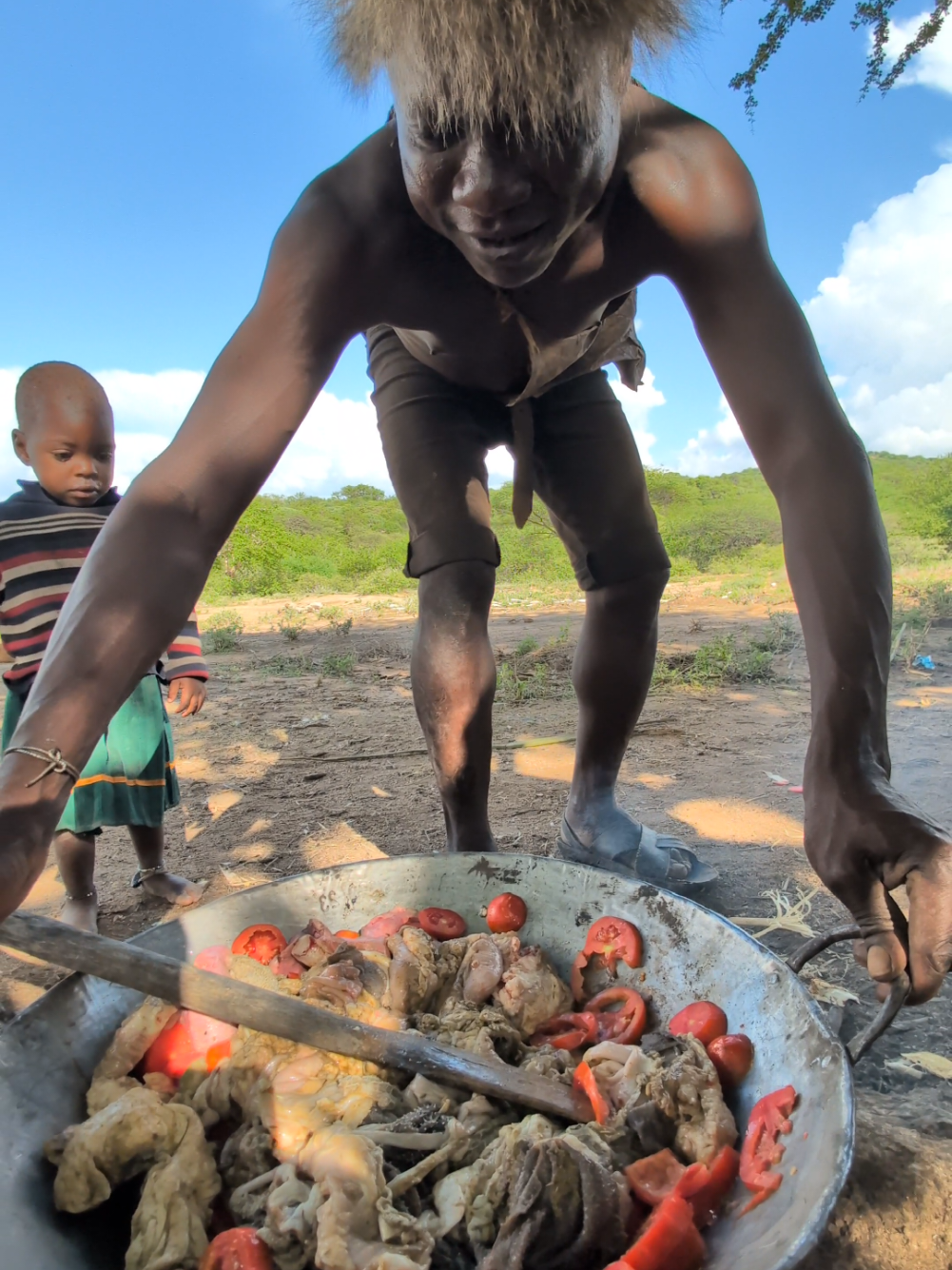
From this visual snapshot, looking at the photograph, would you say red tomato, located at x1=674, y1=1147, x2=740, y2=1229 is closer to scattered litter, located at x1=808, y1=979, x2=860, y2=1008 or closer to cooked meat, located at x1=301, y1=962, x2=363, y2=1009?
cooked meat, located at x1=301, y1=962, x2=363, y2=1009

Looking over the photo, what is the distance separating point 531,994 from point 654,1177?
386mm

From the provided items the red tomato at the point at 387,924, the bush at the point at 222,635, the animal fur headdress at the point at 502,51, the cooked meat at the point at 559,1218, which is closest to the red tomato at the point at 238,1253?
the cooked meat at the point at 559,1218

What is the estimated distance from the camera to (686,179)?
1497 millimetres

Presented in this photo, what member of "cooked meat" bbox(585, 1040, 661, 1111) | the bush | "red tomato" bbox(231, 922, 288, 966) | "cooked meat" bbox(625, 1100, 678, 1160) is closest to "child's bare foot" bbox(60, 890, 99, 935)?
"red tomato" bbox(231, 922, 288, 966)

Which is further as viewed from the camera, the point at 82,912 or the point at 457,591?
the point at 82,912

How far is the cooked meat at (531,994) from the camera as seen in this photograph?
1.38 metres

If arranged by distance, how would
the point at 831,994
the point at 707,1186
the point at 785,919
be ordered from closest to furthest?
1. the point at 707,1186
2. the point at 831,994
3. the point at 785,919

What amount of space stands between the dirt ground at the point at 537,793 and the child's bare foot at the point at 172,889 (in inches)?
1.7

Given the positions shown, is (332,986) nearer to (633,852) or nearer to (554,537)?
(633,852)

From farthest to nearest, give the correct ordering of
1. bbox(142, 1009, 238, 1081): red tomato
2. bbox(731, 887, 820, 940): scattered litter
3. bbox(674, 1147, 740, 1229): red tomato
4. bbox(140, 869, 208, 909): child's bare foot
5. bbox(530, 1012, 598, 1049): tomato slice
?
bbox(140, 869, 208, 909): child's bare foot < bbox(731, 887, 820, 940): scattered litter < bbox(530, 1012, 598, 1049): tomato slice < bbox(142, 1009, 238, 1081): red tomato < bbox(674, 1147, 740, 1229): red tomato

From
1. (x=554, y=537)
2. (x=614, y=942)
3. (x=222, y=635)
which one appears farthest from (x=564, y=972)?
(x=554, y=537)

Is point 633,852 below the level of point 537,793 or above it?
above

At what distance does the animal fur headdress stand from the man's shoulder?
0.26 metres

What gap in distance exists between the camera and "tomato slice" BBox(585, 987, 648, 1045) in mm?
1372
